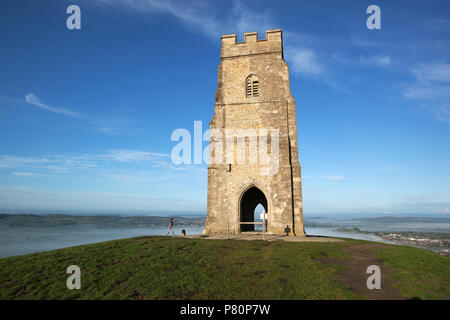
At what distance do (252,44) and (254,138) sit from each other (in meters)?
8.51

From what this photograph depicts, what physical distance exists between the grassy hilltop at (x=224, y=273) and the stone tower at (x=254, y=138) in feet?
20.6

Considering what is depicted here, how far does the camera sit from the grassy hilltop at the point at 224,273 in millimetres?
8180

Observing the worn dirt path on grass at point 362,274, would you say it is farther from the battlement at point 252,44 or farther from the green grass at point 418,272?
the battlement at point 252,44

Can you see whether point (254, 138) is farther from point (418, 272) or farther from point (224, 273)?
point (418, 272)

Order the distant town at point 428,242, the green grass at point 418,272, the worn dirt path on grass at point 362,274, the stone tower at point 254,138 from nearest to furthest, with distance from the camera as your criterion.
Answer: the worn dirt path on grass at point 362,274 < the green grass at point 418,272 < the stone tower at point 254,138 < the distant town at point 428,242

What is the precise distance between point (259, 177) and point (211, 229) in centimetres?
575

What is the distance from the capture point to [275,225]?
760 inches

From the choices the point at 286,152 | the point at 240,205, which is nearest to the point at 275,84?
the point at 286,152

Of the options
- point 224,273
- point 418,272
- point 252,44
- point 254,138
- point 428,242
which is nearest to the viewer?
point 418,272

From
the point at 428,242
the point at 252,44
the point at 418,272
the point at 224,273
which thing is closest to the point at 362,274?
the point at 418,272

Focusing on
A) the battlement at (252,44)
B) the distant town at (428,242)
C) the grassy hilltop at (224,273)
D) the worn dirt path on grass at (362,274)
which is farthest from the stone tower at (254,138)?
the distant town at (428,242)

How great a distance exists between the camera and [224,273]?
980 cm

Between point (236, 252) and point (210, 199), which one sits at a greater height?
point (210, 199)
